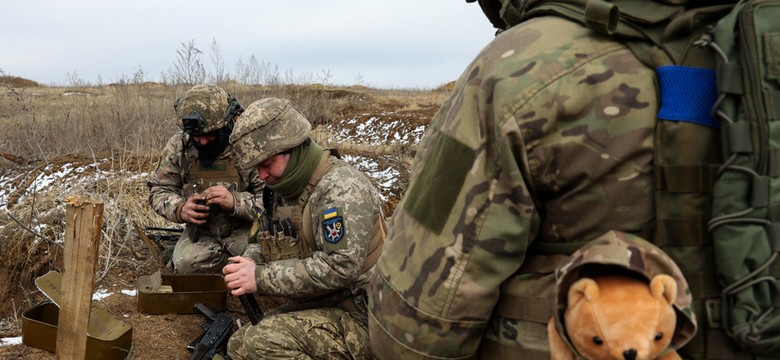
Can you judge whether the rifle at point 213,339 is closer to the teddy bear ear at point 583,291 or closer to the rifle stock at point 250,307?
the rifle stock at point 250,307

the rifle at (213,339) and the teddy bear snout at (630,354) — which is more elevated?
the teddy bear snout at (630,354)

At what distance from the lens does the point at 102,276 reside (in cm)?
511

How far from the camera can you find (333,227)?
353 centimetres

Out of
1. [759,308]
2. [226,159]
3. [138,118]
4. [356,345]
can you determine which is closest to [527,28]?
[759,308]

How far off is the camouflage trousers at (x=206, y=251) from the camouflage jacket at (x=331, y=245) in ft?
6.15

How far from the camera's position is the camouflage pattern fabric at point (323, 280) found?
140 inches

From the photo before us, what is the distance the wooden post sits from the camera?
9.95 ft

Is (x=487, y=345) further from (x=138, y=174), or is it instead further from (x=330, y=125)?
(x=330, y=125)

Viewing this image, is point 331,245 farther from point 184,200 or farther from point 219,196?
point 184,200

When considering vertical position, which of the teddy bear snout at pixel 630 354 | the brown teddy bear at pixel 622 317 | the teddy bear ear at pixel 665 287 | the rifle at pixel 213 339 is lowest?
the rifle at pixel 213 339

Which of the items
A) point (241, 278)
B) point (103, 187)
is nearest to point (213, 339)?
point (241, 278)

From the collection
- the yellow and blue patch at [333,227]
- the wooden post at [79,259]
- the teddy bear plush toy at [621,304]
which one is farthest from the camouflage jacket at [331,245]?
the teddy bear plush toy at [621,304]

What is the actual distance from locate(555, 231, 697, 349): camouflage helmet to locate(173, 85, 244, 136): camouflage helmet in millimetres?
4091

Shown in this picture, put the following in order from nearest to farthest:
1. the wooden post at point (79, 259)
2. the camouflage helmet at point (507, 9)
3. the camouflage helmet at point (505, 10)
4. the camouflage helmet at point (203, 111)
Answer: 1. the camouflage helmet at point (507, 9)
2. the camouflage helmet at point (505, 10)
3. the wooden post at point (79, 259)
4. the camouflage helmet at point (203, 111)
